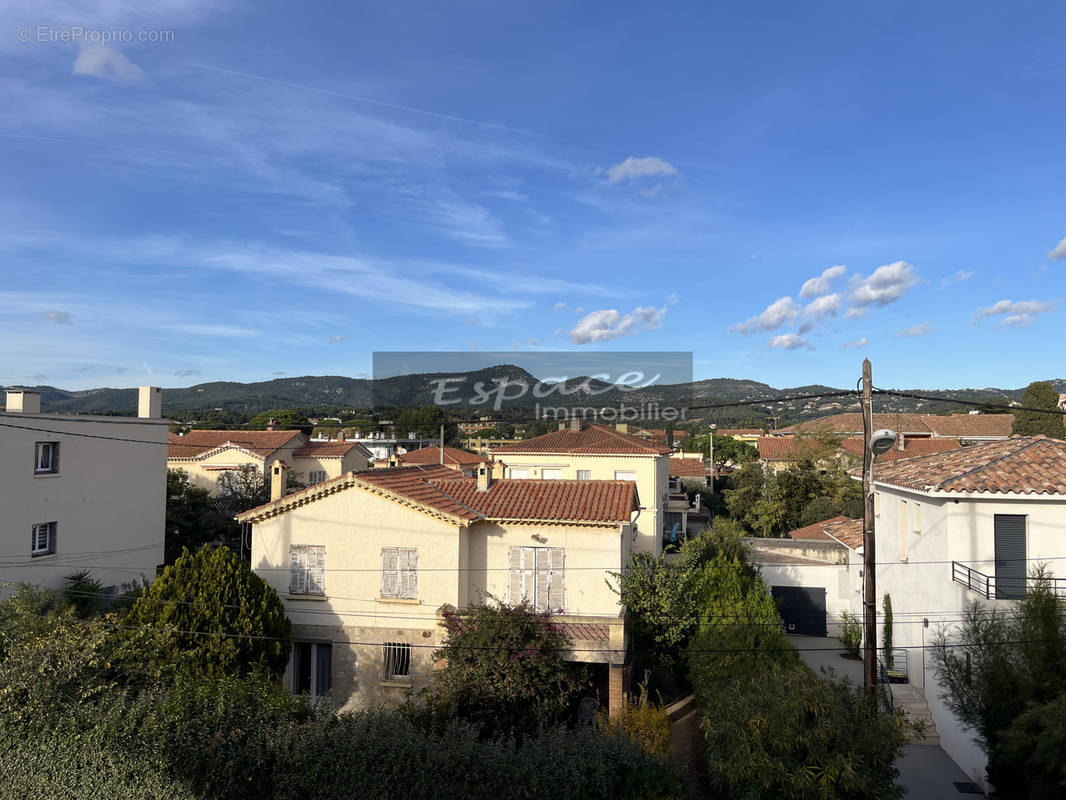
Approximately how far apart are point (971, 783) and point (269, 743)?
1349cm

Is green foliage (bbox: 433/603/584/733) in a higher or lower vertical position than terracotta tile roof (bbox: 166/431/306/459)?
lower

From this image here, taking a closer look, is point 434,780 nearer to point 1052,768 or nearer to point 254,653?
point 254,653

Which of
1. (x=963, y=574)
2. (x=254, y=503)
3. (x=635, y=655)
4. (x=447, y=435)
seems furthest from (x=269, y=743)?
(x=447, y=435)

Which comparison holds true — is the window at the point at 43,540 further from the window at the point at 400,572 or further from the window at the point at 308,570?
the window at the point at 400,572

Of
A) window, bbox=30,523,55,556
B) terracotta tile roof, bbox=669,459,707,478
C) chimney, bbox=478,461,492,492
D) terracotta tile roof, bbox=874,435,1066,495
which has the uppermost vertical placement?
terracotta tile roof, bbox=874,435,1066,495

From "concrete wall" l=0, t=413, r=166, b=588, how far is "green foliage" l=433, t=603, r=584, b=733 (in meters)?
15.8

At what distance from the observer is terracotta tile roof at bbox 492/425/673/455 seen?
2959 cm

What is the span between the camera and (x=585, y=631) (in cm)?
1598

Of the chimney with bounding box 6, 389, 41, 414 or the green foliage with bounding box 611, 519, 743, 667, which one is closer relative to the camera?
the green foliage with bounding box 611, 519, 743, 667

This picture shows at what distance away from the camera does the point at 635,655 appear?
17.5m

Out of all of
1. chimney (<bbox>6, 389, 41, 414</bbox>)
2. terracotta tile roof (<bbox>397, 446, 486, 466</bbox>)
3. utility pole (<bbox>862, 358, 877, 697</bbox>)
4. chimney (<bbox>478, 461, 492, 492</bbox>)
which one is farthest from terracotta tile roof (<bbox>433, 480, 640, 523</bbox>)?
terracotta tile roof (<bbox>397, 446, 486, 466</bbox>)

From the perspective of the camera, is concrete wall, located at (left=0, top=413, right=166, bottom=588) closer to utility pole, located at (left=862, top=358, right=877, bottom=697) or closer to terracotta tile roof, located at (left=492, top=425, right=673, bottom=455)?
terracotta tile roof, located at (left=492, top=425, right=673, bottom=455)

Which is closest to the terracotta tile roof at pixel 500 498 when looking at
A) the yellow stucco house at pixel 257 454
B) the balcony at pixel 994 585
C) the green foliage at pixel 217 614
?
the green foliage at pixel 217 614

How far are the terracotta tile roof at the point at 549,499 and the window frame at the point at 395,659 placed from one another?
371 centimetres
